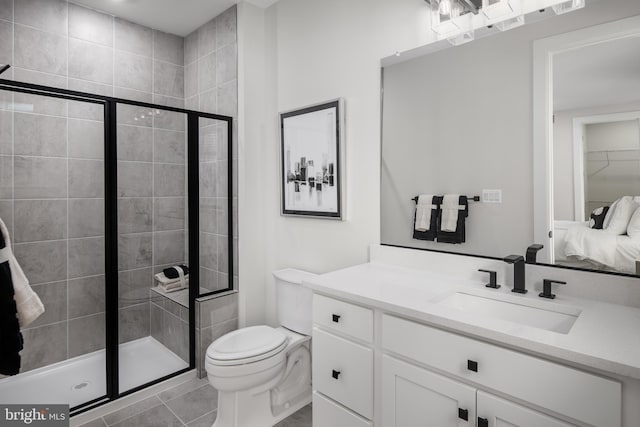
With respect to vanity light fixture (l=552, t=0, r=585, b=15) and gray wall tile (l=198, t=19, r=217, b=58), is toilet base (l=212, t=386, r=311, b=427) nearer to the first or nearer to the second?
vanity light fixture (l=552, t=0, r=585, b=15)

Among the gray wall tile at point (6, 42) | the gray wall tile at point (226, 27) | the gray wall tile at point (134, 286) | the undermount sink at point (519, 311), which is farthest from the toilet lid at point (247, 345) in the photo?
the gray wall tile at point (6, 42)

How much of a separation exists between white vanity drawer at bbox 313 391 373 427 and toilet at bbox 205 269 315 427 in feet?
1.19

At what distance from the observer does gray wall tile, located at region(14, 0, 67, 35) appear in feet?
7.82

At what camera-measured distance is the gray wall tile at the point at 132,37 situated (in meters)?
2.82

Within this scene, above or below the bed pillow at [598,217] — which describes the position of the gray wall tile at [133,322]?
below

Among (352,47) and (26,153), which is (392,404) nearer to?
(352,47)

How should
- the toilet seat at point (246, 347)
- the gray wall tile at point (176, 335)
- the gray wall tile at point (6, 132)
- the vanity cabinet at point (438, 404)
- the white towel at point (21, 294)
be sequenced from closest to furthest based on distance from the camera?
the vanity cabinet at point (438, 404) → the white towel at point (21, 294) → the toilet seat at point (246, 347) → the gray wall tile at point (6, 132) → the gray wall tile at point (176, 335)

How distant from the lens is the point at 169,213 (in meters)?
2.49

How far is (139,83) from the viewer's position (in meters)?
2.94

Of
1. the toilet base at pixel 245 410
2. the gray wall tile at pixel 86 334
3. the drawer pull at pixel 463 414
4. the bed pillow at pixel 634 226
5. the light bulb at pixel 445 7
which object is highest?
the light bulb at pixel 445 7

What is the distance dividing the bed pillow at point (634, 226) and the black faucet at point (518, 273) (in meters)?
0.37

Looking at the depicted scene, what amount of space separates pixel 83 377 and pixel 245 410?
3.81ft

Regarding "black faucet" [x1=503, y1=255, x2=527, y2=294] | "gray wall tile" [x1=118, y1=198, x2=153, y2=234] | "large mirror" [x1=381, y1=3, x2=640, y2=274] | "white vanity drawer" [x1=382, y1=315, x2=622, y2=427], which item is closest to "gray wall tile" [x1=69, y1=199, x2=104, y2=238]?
"gray wall tile" [x1=118, y1=198, x2=153, y2=234]

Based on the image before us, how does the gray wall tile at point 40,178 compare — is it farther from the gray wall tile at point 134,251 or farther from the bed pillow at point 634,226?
the bed pillow at point 634,226
